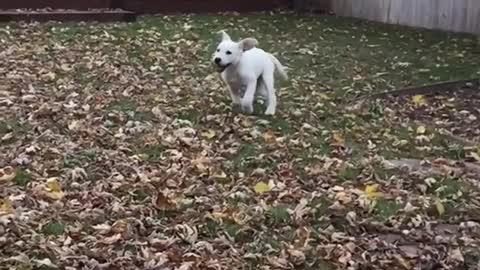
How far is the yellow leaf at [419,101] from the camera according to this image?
806cm

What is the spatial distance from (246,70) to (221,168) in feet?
5.20

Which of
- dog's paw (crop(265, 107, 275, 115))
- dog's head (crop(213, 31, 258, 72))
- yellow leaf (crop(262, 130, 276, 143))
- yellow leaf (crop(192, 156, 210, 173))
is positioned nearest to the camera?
yellow leaf (crop(192, 156, 210, 173))

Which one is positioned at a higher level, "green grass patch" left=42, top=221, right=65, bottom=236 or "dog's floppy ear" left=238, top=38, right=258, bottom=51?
"dog's floppy ear" left=238, top=38, right=258, bottom=51

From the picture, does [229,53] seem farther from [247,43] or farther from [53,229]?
[53,229]

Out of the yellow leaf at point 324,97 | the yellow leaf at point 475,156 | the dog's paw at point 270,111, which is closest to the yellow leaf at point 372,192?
the yellow leaf at point 475,156

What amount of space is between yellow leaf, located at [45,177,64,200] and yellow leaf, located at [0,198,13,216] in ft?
0.75

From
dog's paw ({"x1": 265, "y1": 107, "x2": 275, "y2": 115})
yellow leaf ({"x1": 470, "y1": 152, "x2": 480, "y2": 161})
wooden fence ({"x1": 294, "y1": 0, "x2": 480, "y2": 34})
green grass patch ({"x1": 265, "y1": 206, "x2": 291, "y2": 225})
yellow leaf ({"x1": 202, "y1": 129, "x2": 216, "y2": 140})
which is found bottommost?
wooden fence ({"x1": 294, "y1": 0, "x2": 480, "y2": 34})

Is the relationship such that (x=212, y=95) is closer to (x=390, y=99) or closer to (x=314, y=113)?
(x=314, y=113)

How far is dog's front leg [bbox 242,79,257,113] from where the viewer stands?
6.87m

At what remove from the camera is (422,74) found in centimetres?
971

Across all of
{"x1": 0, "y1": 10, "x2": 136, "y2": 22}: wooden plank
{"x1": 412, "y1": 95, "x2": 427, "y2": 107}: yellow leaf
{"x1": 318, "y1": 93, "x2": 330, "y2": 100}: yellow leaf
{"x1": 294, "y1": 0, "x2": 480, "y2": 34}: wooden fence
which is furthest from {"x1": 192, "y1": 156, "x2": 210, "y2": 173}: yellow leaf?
{"x1": 294, "y1": 0, "x2": 480, "y2": 34}: wooden fence

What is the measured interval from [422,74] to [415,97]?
145 centimetres

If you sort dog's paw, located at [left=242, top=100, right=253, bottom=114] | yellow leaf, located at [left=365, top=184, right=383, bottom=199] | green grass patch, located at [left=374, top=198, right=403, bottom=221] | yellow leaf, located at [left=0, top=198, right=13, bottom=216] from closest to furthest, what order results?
yellow leaf, located at [left=0, top=198, right=13, bottom=216]
green grass patch, located at [left=374, top=198, right=403, bottom=221]
yellow leaf, located at [left=365, top=184, right=383, bottom=199]
dog's paw, located at [left=242, top=100, right=253, bottom=114]

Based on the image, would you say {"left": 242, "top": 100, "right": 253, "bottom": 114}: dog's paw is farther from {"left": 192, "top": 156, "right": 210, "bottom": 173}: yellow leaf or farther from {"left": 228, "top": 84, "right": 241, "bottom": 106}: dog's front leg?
{"left": 192, "top": 156, "right": 210, "bottom": 173}: yellow leaf
